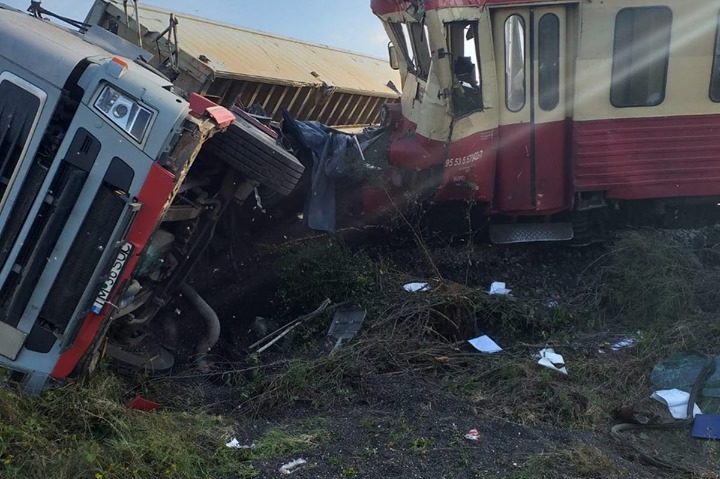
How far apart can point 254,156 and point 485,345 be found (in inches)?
80.7

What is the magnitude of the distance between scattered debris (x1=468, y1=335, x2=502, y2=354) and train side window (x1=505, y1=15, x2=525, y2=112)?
7.53ft

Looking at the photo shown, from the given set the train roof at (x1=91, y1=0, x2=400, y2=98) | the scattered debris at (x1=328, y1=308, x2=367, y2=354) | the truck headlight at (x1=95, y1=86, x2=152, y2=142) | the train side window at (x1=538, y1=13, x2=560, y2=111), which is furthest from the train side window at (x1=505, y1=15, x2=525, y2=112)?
the truck headlight at (x1=95, y1=86, x2=152, y2=142)

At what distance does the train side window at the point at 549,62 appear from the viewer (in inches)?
284

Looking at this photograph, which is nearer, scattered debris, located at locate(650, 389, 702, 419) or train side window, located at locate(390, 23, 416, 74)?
scattered debris, located at locate(650, 389, 702, 419)

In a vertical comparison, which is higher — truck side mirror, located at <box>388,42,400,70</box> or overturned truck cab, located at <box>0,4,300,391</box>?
truck side mirror, located at <box>388,42,400,70</box>

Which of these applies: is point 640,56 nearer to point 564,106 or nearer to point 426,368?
point 564,106

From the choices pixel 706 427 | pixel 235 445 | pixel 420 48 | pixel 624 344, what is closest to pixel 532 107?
pixel 420 48

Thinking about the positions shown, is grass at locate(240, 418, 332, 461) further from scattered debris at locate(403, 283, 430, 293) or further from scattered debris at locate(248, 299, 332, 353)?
scattered debris at locate(403, 283, 430, 293)

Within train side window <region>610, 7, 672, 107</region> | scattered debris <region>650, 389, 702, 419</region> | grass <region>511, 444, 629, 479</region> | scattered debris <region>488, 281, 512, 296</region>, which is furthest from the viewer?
train side window <region>610, 7, 672, 107</region>

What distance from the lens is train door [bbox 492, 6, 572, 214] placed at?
7.16 metres

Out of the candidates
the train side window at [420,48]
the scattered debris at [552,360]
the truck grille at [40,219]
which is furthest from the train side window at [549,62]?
the truck grille at [40,219]

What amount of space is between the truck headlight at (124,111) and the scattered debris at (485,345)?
107 inches

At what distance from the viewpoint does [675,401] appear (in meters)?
5.07

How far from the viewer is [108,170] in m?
4.35
